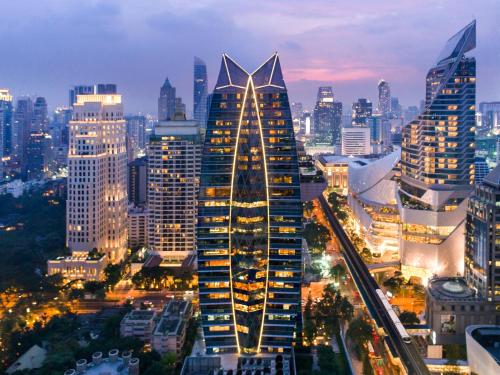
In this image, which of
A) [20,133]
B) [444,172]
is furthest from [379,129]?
[444,172]

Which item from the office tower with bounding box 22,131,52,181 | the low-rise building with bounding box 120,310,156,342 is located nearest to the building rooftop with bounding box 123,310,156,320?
the low-rise building with bounding box 120,310,156,342

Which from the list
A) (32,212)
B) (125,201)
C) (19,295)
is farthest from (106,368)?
(32,212)

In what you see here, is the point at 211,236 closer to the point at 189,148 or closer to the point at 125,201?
the point at 189,148

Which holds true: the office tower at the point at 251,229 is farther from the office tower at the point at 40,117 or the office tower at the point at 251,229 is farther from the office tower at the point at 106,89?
the office tower at the point at 40,117

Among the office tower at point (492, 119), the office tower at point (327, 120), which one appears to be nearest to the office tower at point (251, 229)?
the office tower at point (492, 119)

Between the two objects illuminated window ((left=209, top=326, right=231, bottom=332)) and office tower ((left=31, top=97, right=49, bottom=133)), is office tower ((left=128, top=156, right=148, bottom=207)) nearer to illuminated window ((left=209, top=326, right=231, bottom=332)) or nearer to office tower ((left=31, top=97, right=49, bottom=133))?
illuminated window ((left=209, top=326, right=231, bottom=332))

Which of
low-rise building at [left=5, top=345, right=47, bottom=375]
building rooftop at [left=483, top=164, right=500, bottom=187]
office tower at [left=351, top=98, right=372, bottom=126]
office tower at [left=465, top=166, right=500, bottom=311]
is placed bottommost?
low-rise building at [left=5, top=345, right=47, bottom=375]
